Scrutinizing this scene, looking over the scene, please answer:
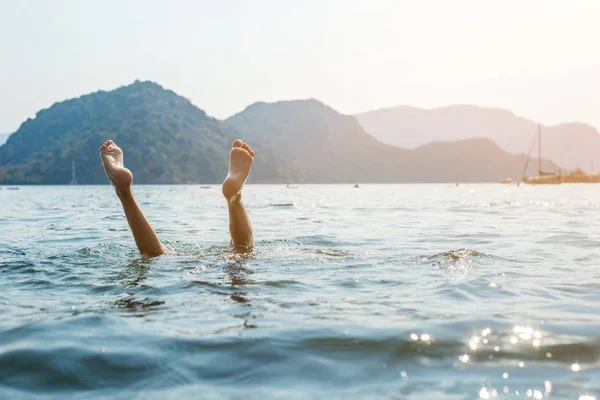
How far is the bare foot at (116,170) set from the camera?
6918 millimetres

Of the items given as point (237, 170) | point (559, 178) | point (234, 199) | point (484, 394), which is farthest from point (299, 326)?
point (559, 178)

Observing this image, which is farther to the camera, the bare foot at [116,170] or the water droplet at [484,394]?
the bare foot at [116,170]

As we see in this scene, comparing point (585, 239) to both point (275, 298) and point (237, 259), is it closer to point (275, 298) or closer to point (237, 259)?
point (237, 259)

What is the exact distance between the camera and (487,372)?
11.1 ft

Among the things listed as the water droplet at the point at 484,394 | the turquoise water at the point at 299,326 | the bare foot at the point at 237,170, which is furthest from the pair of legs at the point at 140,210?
the water droplet at the point at 484,394

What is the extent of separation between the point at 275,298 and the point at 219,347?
159cm

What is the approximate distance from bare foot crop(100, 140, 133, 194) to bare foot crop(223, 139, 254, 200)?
1275 millimetres

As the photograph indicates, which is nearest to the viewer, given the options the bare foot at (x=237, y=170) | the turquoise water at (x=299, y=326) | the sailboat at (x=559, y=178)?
the turquoise water at (x=299, y=326)

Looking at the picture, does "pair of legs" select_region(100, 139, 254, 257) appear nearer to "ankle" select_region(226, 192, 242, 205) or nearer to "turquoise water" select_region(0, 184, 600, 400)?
"ankle" select_region(226, 192, 242, 205)

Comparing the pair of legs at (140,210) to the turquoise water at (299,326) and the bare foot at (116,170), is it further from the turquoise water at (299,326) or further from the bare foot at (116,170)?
the turquoise water at (299,326)

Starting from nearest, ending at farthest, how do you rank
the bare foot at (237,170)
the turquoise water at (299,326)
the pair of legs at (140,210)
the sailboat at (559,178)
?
the turquoise water at (299,326) → the pair of legs at (140,210) → the bare foot at (237,170) → the sailboat at (559,178)

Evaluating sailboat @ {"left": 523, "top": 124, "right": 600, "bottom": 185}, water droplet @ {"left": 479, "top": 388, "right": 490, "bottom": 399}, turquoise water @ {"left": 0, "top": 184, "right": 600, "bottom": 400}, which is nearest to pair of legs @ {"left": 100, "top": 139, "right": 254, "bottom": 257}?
turquoise water @ {"left": 0, "top": 184, "right": 600, "bottom": 400}

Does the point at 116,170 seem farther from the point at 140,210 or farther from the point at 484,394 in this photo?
the point at 484,394

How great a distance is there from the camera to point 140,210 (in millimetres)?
6902
